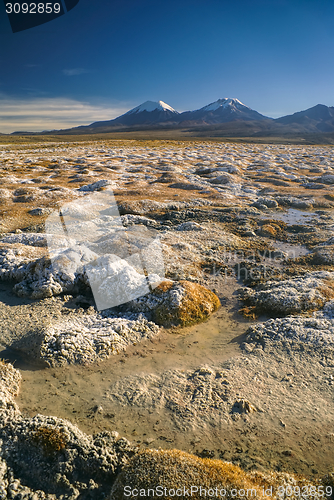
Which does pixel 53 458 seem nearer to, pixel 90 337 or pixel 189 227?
pixel 90 337

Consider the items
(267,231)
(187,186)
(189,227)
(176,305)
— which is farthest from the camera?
(187,186)

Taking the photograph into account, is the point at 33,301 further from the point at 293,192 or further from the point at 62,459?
the point at 293,192

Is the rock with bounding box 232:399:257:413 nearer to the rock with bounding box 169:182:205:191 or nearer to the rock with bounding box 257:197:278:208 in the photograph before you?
the rock with bounding box 257:197:278:208

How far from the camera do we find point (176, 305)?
31.6 feet

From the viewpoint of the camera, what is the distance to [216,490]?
430cm

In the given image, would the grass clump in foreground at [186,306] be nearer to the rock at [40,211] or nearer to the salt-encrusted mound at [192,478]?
the salt-encrusted mound at [192,478]

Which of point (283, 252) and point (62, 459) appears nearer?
point (62, 459)

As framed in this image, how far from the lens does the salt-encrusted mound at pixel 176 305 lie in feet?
30.9

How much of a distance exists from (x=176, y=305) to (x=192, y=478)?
5.45m

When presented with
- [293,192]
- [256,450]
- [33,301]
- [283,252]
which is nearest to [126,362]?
[256,450]

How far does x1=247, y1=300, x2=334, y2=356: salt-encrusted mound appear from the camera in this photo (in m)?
8.16

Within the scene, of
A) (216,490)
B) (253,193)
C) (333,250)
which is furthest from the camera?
(253,193)

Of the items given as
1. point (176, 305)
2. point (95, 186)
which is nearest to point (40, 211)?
point (95, 186)

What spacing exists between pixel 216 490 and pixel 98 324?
5.53m
